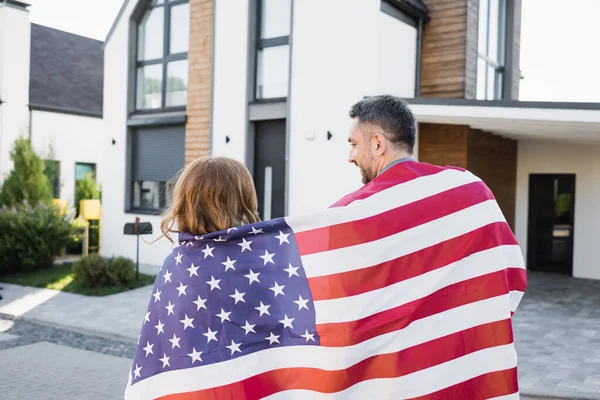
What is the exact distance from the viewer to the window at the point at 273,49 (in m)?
12.5

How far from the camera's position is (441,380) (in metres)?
2.56

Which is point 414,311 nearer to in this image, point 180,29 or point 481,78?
point 481,78

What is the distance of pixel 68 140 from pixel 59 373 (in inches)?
613

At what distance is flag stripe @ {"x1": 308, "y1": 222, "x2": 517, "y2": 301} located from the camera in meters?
2.54

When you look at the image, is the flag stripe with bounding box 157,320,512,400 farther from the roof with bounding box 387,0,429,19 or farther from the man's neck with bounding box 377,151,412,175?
the roof with bounding box 387,0,429,19

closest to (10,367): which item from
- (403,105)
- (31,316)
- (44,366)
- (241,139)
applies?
(44,366)

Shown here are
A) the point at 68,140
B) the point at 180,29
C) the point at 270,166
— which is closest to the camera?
the point at 270,166

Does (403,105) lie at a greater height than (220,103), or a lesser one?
lesser

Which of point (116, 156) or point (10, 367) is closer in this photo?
point (10, 367)

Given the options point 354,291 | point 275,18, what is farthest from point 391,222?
point 275,18

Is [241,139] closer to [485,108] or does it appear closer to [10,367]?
[485,108]

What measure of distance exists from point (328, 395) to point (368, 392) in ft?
0.55

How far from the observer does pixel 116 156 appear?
15258 mm

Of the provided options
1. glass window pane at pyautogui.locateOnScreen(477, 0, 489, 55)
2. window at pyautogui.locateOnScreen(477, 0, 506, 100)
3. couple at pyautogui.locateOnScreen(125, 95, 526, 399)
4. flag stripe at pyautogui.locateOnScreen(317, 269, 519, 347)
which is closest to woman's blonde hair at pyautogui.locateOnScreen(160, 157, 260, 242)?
couple at pyautogui.locateOnScreen(125, 95, 526, 399)
